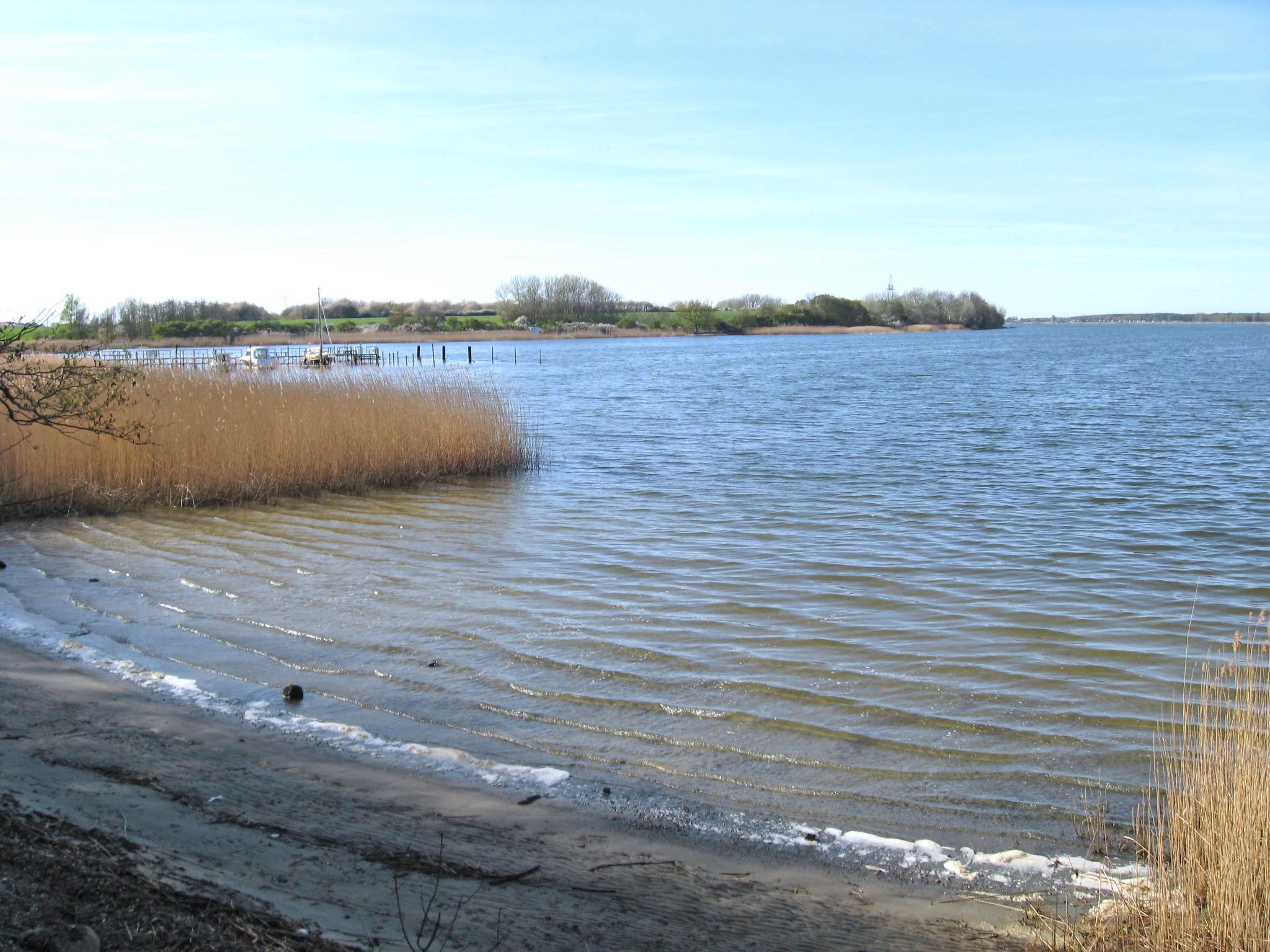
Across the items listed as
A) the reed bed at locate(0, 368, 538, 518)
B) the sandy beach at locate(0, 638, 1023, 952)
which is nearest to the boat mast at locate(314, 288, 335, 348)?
the reed bed at locate(0, 368, 538, 518)

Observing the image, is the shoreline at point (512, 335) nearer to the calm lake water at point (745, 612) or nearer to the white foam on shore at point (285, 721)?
the calm lake water at point (745, 612)

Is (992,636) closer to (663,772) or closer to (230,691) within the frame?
(663,772)

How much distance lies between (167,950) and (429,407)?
Answer: 523 inches

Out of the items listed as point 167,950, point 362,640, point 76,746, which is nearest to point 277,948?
point 167,950

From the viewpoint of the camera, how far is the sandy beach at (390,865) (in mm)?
3213

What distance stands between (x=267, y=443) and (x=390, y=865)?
10.9m

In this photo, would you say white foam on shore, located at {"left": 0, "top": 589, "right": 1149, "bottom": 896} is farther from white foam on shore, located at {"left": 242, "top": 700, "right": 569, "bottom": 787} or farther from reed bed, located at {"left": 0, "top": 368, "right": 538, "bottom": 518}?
reed bed, located at {"left": 0, "top": 368, "right": 538, "bottom": 518}

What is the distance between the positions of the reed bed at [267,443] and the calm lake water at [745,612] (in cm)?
57

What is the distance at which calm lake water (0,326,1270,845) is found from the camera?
17.3ft

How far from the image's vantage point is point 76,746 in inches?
184

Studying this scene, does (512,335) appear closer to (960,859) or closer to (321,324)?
(321,324)

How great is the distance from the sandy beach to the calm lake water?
642mm

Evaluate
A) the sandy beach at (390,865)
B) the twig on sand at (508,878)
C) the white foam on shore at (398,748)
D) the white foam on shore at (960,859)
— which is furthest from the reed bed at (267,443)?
the white foam on shore at (960,859)

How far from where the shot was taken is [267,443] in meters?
13.5
